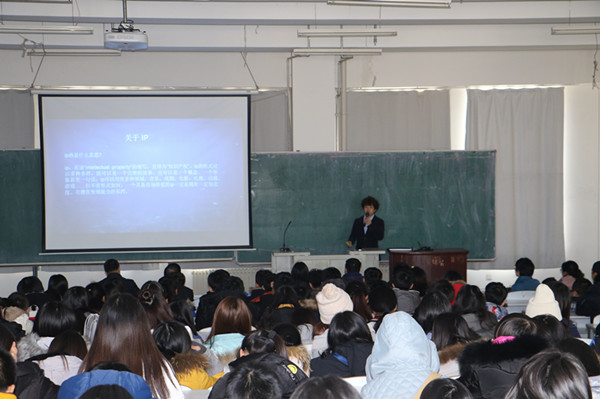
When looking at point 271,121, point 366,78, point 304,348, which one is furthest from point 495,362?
point 366,78

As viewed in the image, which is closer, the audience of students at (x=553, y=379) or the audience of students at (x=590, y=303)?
the audience of students at (x=553, y=379)

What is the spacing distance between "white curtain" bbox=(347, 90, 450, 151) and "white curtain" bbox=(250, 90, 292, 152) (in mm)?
986

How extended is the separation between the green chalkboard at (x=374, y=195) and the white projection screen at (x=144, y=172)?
0.27 m

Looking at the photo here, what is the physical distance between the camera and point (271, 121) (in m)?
9.28

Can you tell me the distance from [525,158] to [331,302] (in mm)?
5867

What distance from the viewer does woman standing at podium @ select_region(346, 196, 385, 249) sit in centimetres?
872

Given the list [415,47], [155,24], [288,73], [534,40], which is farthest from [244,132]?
[534,40]

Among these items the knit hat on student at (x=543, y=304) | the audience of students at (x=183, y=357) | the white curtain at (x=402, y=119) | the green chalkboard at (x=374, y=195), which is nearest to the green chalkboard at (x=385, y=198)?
the green chalkboard at (x=374, y=195)

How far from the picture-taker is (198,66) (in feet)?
30.2

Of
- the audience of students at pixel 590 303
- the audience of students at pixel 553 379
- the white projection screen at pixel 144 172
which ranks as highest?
the white projection screen at pixel 144 172

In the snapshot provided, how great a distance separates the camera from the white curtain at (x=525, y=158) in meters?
9.52

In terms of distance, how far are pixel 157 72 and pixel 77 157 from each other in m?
1.55

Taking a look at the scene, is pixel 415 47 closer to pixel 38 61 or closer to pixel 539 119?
pixel 539 119

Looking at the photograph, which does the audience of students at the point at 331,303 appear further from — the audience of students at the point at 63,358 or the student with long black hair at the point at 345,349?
the audience of students at the point at 63,358
